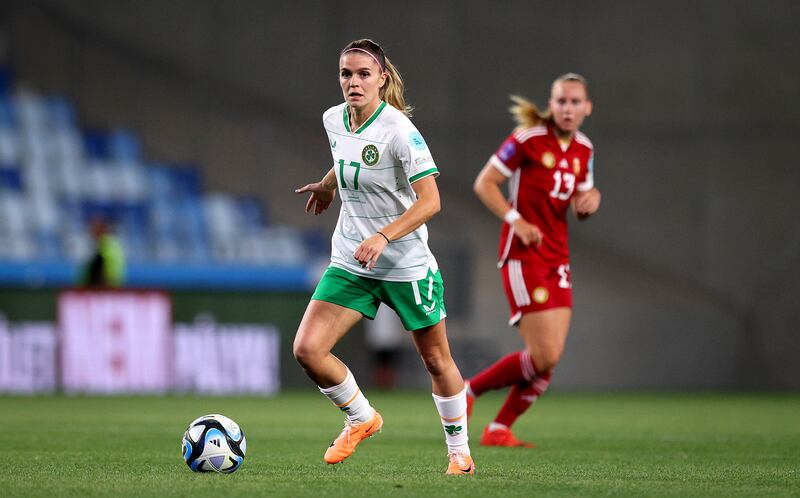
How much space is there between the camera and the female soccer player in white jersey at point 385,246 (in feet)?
17.9

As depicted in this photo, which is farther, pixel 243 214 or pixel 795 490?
pixel 243 214

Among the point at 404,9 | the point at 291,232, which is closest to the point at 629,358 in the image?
the point at 291,232

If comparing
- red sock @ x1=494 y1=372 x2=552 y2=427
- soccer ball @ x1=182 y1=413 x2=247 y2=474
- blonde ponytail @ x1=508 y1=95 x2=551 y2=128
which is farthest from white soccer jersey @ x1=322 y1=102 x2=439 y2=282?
blonde ponytail @ x1=508 y1=95 x2=551 y2=128

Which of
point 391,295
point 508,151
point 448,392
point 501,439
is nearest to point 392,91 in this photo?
point 391,295

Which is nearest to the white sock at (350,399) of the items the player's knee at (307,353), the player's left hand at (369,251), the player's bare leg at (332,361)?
the player's bare leg at (332,361)

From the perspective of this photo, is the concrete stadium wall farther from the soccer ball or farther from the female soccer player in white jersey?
the soccer ball

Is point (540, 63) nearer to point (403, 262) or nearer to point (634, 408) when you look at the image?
point (634, 408)

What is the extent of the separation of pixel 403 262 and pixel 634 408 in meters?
7.46

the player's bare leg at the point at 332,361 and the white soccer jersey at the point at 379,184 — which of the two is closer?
the white soccer jersey at the point at 379,184

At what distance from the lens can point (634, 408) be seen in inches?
492

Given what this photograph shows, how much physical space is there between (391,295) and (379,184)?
1.61ft

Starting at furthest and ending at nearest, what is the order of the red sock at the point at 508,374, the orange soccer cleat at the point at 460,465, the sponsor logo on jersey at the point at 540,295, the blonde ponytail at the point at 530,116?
the blonde ponytail at the point at 530,116 < the red sock at the point at 508,374 < the sponsor logo on jersey at the point at 540,295 < the orange soccer cleat at the point at 460,465

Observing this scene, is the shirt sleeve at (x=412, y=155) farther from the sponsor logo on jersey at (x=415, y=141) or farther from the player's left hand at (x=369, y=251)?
the player's left hand at (x=369, y=251)

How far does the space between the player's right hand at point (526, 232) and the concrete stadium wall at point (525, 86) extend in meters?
11.9
